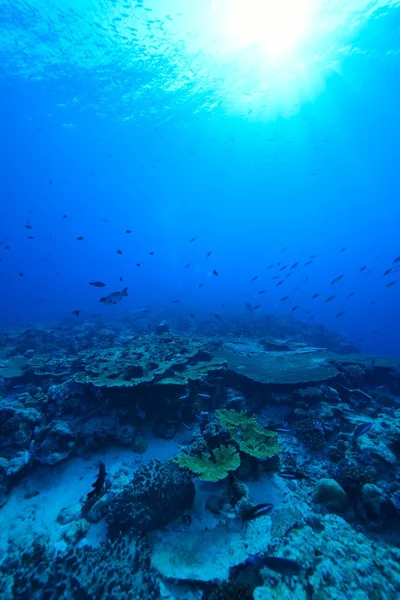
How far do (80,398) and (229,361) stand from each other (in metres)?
5.21

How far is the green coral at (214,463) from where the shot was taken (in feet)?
15.1

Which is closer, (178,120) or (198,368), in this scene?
(198,368)

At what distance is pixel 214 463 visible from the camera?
507 cm

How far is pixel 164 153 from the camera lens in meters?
48.5

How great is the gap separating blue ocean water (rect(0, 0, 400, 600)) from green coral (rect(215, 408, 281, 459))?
0.15ft

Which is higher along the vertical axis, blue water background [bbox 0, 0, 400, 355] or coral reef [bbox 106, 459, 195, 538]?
blue water background [bbox 0, 0, 400, 355]

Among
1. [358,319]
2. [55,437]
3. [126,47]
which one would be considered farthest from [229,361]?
[358,319]

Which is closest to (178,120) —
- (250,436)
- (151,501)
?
(250,436)

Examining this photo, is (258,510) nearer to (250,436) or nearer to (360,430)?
(250,436)

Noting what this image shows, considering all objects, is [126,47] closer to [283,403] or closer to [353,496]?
[283,403]

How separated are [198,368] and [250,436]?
2.72m

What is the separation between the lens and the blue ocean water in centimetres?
404

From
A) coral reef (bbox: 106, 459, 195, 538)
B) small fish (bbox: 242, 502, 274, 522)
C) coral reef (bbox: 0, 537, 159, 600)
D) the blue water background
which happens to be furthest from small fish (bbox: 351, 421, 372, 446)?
the blue water background

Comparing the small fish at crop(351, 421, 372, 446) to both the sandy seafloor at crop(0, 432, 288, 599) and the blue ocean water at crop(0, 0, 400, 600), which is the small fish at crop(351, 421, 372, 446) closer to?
the blue ocean water at crop(0, 0, 400, 600)
